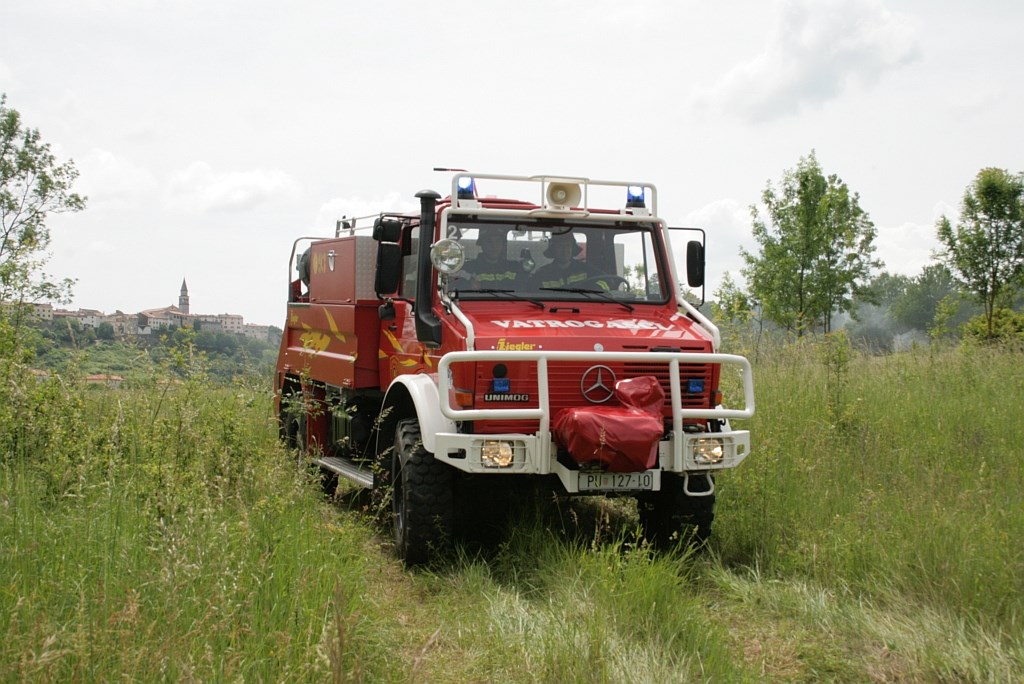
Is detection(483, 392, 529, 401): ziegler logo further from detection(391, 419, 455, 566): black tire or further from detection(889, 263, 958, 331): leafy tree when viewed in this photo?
detection(889, 263, 958, 331): leafy tree

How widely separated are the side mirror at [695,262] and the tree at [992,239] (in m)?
16.7

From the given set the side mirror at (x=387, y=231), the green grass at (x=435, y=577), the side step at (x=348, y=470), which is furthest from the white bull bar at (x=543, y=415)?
the side step at (x=348, y=470)

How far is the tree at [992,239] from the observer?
71.8ft

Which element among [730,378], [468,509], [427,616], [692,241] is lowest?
[427,616]

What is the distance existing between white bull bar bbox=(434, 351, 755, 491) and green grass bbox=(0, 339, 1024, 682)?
63cm

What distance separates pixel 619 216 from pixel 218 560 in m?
4.12

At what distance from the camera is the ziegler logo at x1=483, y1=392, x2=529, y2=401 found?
612 centimetres

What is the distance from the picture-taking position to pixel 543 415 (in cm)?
576

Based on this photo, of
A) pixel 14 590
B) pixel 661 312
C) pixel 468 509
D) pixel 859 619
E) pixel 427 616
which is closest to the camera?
pixel 14 590

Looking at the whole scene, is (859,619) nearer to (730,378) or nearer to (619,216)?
(619,216)

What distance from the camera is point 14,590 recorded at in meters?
3.69

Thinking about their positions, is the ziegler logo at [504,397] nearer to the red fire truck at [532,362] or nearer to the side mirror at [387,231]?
the red fire truck at [532,362]

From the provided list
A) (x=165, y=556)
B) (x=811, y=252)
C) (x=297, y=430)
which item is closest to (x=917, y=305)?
(x=811, y=252)

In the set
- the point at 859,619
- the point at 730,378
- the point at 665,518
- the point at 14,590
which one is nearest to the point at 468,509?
the point at 665,518
